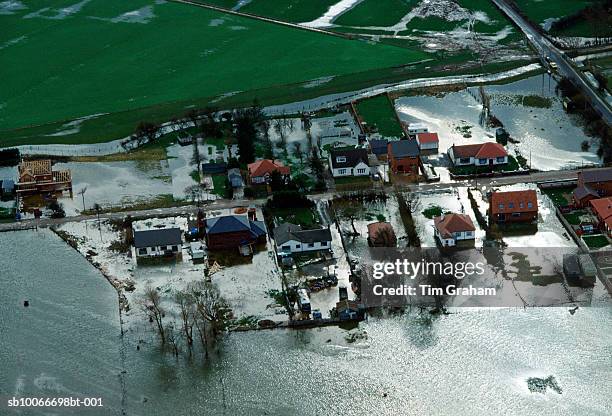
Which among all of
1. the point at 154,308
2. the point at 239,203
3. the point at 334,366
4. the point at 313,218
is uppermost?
the point at 239,203

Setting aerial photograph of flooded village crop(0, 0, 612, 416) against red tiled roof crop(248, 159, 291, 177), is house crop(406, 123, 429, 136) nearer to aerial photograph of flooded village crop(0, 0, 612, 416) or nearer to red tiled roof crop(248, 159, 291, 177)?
aerial photograph of flooded village crop(0, 0, 612, 416)

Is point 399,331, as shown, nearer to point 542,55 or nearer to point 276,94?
point 276,94

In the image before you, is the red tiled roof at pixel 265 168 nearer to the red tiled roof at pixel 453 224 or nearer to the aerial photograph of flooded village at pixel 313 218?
the aerial photograph of flooded village at pixel 313 218

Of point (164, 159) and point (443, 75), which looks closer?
point (164, 159)

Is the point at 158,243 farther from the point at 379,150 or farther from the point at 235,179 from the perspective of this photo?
the point at 379,150

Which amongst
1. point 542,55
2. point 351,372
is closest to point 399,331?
point 351,372

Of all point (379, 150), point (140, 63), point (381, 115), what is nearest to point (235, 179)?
point (379, 150)
